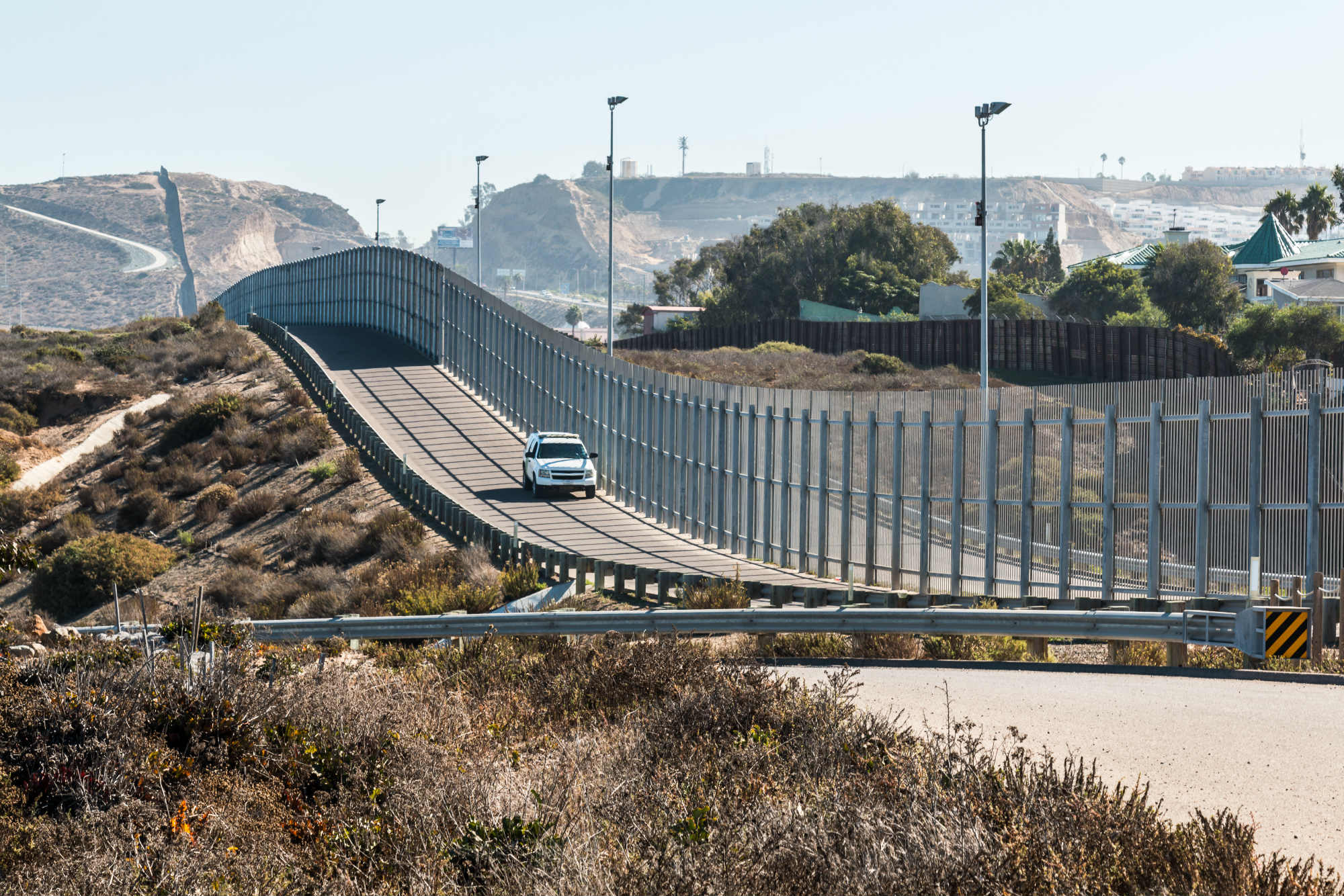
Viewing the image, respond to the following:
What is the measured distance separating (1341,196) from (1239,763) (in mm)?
91490

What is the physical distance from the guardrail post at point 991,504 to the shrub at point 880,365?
143 feet

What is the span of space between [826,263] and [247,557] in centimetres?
7755

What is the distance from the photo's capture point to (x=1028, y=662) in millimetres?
15039

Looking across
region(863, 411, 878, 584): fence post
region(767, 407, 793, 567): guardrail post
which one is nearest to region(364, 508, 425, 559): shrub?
region(767, 407, 793, 567): guardrail post

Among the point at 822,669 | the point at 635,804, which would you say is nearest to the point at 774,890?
the point at 635,804

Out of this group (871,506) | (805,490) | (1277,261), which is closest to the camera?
(871,506)

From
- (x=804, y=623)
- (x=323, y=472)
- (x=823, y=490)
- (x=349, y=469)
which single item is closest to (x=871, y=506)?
(x=823, y=490)

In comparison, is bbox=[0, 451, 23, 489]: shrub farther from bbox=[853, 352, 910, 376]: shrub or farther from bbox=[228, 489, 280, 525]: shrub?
bbox=[853, 352, 910, 376]: shrub

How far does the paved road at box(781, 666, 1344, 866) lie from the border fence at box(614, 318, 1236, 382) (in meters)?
43.4

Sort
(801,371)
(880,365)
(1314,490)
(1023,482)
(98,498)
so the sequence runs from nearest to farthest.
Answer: (1314,490) < (1023,482) < (98,498) < (801,371) < (880,365)

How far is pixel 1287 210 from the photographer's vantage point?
109 meters

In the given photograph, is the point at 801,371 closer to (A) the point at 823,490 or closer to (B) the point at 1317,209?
(A) the point at 823,490

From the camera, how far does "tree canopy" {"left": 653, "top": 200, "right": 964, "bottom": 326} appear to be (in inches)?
4242

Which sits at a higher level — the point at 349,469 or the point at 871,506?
the point at 871,506
